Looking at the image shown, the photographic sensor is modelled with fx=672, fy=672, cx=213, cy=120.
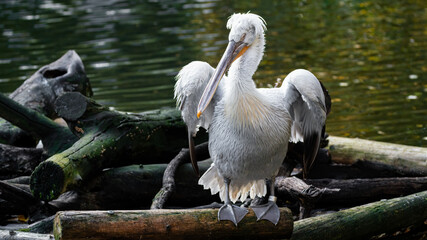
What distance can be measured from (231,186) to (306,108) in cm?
79

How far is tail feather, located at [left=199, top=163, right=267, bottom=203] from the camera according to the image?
4.96 metres

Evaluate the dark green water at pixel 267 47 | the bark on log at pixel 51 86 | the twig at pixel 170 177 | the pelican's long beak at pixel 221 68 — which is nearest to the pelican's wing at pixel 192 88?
the pelican's long beak at pixel 221 68

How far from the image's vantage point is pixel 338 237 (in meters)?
4.65

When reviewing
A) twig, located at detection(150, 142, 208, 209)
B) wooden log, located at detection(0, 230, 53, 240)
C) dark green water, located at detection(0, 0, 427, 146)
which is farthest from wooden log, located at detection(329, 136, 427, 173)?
wooden log, located at detection(0, 230, 53, 240)

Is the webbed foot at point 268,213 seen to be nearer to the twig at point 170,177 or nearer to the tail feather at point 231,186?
the tail feather at point 231,186

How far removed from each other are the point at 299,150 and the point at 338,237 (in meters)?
1.12

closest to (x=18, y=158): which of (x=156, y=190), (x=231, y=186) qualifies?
(x=156, y=190)

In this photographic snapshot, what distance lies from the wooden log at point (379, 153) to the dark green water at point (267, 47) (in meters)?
1.51

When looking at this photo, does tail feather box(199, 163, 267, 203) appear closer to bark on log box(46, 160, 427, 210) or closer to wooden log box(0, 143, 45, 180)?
bark on log box(46, 160, 427, 210)

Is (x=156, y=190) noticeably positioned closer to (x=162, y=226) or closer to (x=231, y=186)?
(x=231, y=186)

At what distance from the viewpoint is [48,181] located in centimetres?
497

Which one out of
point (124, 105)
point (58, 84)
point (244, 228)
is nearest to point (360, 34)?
point (124, 105)

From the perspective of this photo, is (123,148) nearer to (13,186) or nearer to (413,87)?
(13,186)

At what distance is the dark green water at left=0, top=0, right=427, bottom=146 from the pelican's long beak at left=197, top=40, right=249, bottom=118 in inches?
143
